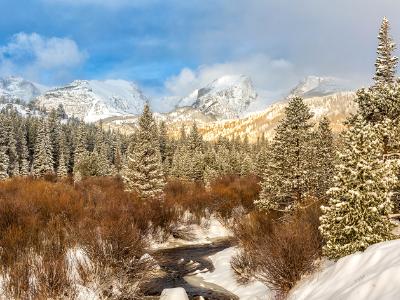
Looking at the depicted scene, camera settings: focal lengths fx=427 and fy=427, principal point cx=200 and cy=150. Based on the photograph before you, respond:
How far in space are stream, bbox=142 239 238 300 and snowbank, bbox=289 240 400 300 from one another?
5.75m

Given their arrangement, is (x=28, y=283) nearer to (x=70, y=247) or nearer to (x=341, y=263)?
(x=70, y=247)

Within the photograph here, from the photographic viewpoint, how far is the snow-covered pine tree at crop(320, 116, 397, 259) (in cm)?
1414

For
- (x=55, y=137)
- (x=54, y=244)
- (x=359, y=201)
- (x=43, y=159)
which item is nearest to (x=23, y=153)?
(x=55, y=137)

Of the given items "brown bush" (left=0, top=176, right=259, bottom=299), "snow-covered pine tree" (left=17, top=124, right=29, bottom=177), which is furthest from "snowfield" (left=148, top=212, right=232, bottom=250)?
"snow-covered pine tree" (left=17, top=124, right=29, bottom=177)

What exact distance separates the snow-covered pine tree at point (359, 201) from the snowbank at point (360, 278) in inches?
26.2

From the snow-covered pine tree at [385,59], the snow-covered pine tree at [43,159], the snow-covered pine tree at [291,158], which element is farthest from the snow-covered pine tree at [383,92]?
the snow-covered pine tree at [43,159]

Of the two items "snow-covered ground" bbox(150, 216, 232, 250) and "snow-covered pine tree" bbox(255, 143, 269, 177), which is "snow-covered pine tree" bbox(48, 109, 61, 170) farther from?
"snow-covered ground" bbox(150, 216, 232, 250)

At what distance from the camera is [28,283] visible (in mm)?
13672

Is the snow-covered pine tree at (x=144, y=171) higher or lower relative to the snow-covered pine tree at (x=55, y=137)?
lower

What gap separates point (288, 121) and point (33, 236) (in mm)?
17584

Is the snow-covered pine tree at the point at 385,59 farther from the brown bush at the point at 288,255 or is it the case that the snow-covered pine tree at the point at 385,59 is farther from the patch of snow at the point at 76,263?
the patch of snow at the point at 76,263

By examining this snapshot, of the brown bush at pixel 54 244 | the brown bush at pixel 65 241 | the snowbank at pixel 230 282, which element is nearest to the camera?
the brown bush at pixel 54 244

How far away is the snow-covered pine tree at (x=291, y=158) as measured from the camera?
91.8 ft

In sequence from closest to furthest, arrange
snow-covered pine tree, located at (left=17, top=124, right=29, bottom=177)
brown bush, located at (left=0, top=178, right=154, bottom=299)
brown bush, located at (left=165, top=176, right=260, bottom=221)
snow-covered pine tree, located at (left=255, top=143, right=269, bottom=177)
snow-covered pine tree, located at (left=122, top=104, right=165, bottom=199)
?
brown bush, located at (left=0, top=178, right=154, bottom=299) → brown bush, located at (left=165, top=176, right=260, bottom=221) → snow-covered pine tree, located at (left=122, top=104, right=165, bottom=199) → snow-covered pine tree, located at (left=255, top=143, right=269, bottom=177) → snow-covered pine tree, located at (left=17, top=124, right=29, bottom=177)
